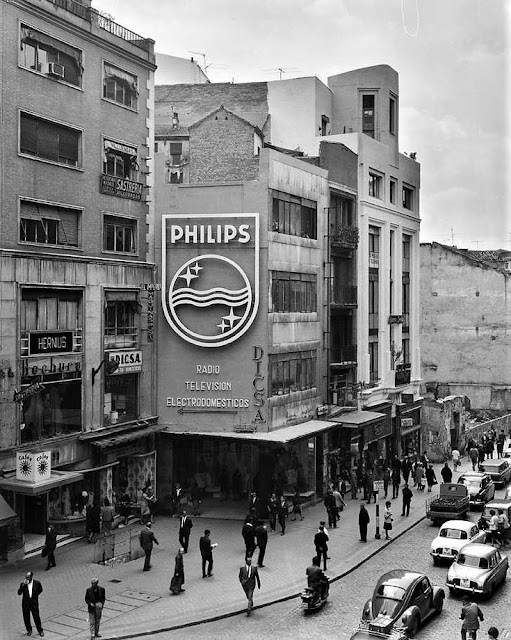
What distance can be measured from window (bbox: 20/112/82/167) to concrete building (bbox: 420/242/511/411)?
46.7m

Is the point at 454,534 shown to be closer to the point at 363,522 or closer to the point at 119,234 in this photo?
the point at 363,522

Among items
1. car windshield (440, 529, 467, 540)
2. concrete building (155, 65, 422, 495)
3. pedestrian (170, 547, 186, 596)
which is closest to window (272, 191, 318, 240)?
concrete building (155, 65, 422, 495)

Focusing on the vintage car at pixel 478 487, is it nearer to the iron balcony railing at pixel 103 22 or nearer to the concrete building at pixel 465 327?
the iron balcony railing at pixel 103 22

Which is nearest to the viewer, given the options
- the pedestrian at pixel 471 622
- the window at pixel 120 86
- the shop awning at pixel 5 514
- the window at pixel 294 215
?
the pedestrian at pixel 471 622

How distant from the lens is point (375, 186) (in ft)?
171

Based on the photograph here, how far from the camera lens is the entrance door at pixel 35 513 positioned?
101 feet

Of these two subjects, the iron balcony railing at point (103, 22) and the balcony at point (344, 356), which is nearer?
the iron balcony railing at point (103, 22)

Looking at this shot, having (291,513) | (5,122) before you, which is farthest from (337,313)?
(5,122)

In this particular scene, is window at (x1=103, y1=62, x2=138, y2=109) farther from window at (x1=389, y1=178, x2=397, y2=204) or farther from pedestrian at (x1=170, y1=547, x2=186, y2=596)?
window at (x1=389, y1=178, x2=397, y2=204)

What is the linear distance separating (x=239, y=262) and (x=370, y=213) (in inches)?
608

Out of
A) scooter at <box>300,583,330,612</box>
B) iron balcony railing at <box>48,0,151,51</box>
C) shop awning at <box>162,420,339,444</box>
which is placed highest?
iron balcony railing at <box>48,0,151,51</box>

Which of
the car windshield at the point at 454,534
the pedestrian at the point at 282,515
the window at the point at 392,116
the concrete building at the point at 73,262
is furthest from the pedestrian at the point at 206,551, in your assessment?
the window at the point at 392,116

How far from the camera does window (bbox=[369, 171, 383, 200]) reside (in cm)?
5135

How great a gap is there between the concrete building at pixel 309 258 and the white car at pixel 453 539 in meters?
8.92
